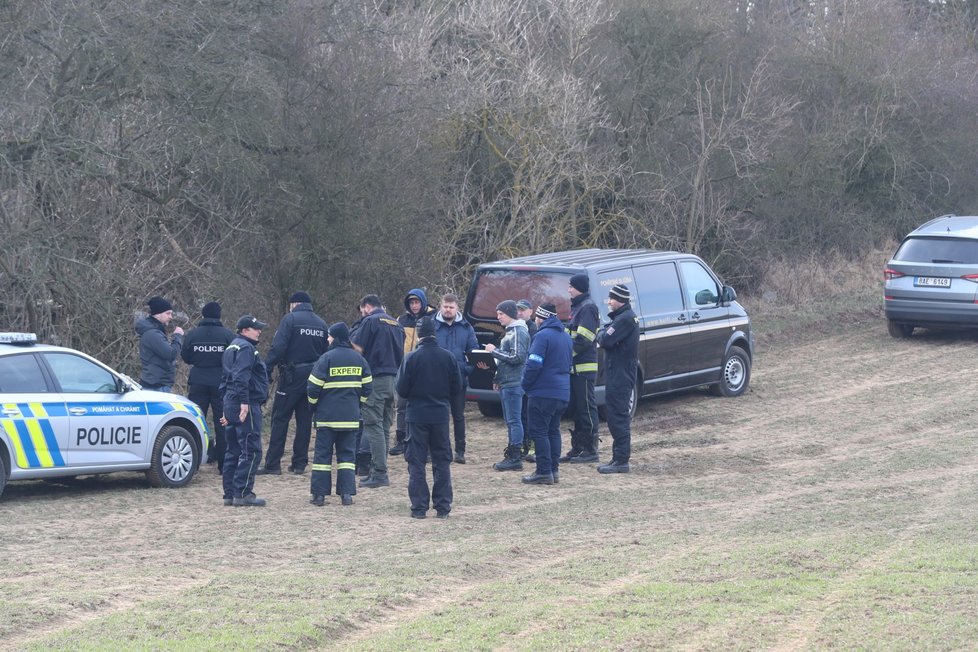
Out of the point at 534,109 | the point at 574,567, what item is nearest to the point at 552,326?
the point at 574,567

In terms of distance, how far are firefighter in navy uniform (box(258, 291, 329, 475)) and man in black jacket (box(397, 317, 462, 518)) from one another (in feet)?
6.62

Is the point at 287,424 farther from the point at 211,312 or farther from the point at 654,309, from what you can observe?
the point at 654,309

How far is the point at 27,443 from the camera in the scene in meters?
10.5

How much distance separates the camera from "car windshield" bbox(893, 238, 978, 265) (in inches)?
748

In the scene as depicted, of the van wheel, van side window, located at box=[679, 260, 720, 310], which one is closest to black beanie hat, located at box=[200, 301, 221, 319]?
the van wheel

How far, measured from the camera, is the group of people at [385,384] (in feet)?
33.3

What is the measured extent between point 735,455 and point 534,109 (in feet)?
30.1

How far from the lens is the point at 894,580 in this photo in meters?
7.48

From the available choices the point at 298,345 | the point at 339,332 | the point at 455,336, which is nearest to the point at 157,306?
the point at 298,345

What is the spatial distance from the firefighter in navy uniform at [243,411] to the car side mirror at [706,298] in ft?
21.2

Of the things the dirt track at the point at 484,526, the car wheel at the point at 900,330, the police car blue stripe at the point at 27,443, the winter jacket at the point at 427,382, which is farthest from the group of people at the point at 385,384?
the car wheel at the point at 900,330

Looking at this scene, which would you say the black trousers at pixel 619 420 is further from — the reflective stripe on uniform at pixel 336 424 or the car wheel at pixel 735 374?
the car wheel at pixel 735 374

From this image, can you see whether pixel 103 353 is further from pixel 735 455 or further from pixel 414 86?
pixel 735 455

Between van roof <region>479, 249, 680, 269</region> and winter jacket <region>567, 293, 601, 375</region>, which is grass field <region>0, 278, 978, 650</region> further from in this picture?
van roof <region>479, 249, 680, 269</region>
